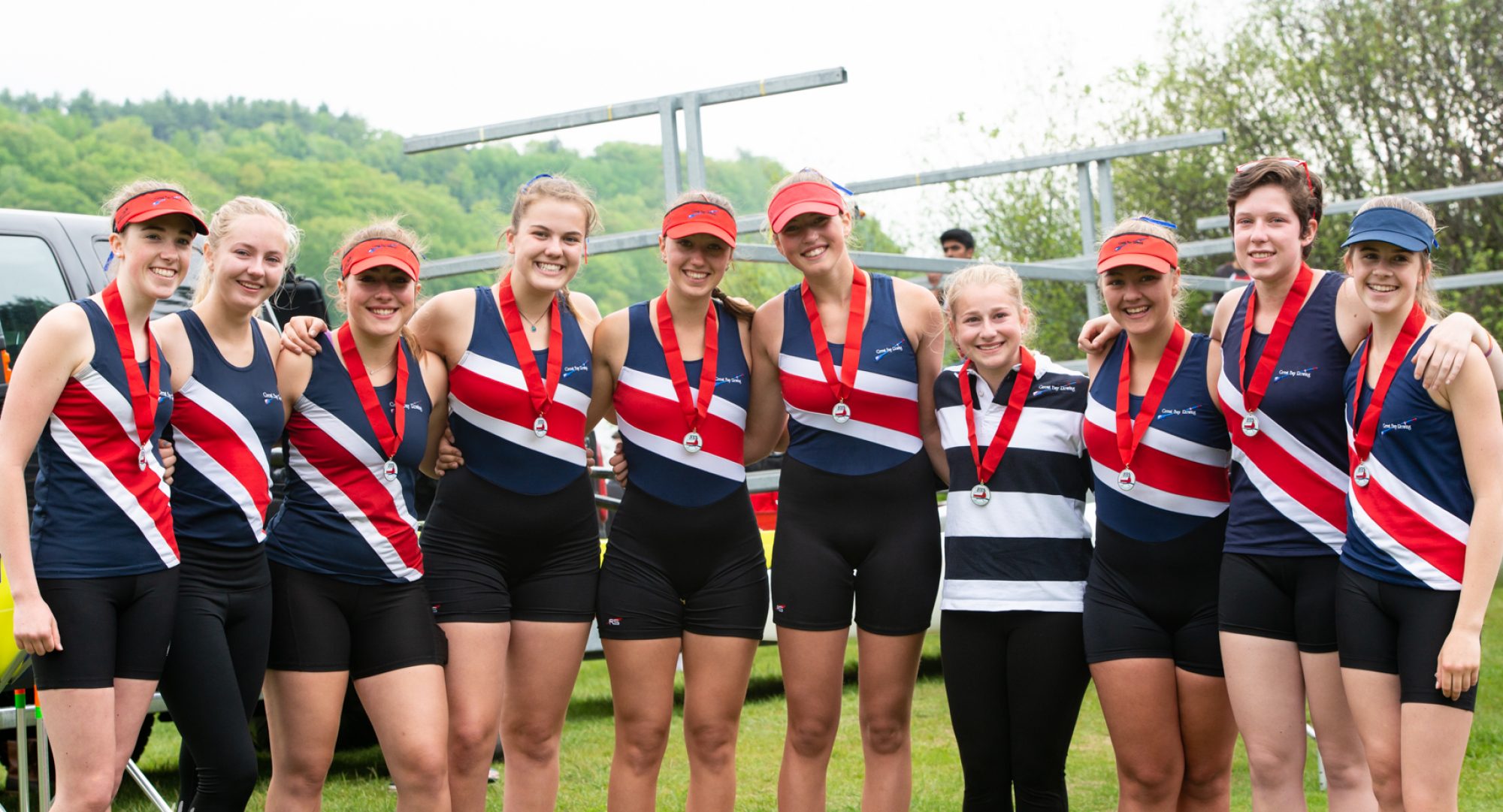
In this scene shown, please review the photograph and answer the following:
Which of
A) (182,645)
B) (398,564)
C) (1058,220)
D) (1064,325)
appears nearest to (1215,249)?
(398,564)

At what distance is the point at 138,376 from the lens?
337 cm

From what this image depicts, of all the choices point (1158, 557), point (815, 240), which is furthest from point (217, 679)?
point (1158, 557)

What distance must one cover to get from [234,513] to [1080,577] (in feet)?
7.73

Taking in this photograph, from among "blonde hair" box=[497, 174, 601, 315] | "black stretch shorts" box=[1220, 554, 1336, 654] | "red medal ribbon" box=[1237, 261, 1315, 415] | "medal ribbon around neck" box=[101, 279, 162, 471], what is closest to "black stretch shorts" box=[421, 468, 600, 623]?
"blonde hair" box=[497, 174, 601, 315]

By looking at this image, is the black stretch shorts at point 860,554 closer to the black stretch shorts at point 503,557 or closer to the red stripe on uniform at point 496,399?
the black stretch shorts at point 503,557

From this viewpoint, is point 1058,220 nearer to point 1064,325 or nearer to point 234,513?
point 1064,325

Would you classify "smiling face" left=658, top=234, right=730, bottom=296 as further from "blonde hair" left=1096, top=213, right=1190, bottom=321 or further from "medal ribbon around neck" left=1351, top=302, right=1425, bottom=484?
"medal ribbon around neck" left=1351, top=302, right=1425, bottom=484

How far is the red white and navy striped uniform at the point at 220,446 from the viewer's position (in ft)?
11.6

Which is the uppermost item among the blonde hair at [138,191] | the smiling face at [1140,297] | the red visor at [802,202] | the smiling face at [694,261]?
the blonde hair at [138,191]

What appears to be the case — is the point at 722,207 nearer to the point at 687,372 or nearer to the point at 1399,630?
the point at 687,372

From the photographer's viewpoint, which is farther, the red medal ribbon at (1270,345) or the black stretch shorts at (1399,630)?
the red medal ribbon at (1270,345)

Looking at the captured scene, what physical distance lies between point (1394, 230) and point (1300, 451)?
62 cm

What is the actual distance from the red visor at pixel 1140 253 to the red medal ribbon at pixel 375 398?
2.03 metres

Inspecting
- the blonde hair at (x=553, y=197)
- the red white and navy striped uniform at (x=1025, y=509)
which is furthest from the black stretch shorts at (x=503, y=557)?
the red white and navy striped uniform at (x=1025, y=509)
